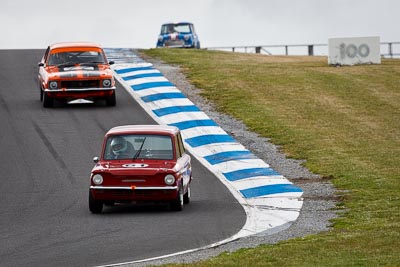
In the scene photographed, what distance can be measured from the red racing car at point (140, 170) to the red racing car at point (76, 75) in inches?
410

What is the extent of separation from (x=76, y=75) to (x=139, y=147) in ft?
35.5

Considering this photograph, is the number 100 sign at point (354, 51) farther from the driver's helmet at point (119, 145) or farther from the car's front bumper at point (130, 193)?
the car's front bumper at point (130, 193)

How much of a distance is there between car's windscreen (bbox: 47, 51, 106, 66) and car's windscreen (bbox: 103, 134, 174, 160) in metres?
11.4

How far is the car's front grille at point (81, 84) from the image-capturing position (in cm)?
2866

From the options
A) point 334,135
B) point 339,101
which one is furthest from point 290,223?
point 339,101

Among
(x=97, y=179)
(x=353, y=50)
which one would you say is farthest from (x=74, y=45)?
(x=353, y=50)

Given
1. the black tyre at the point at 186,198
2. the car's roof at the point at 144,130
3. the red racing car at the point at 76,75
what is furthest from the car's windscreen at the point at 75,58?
the black tyre at the point at 186,198

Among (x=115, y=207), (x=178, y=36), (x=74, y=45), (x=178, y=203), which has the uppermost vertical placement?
(x=74, y=45)

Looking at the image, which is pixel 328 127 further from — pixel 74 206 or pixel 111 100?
pixel 74 206

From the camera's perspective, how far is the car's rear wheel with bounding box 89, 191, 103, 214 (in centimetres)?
1720

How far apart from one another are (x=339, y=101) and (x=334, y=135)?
5487 mm

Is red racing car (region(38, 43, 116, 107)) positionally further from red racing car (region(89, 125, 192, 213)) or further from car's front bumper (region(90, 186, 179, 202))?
car's front bumper (region(90, 186, 179, 202))

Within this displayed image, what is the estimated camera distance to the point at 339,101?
31734 millimetres

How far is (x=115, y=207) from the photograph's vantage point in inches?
718
